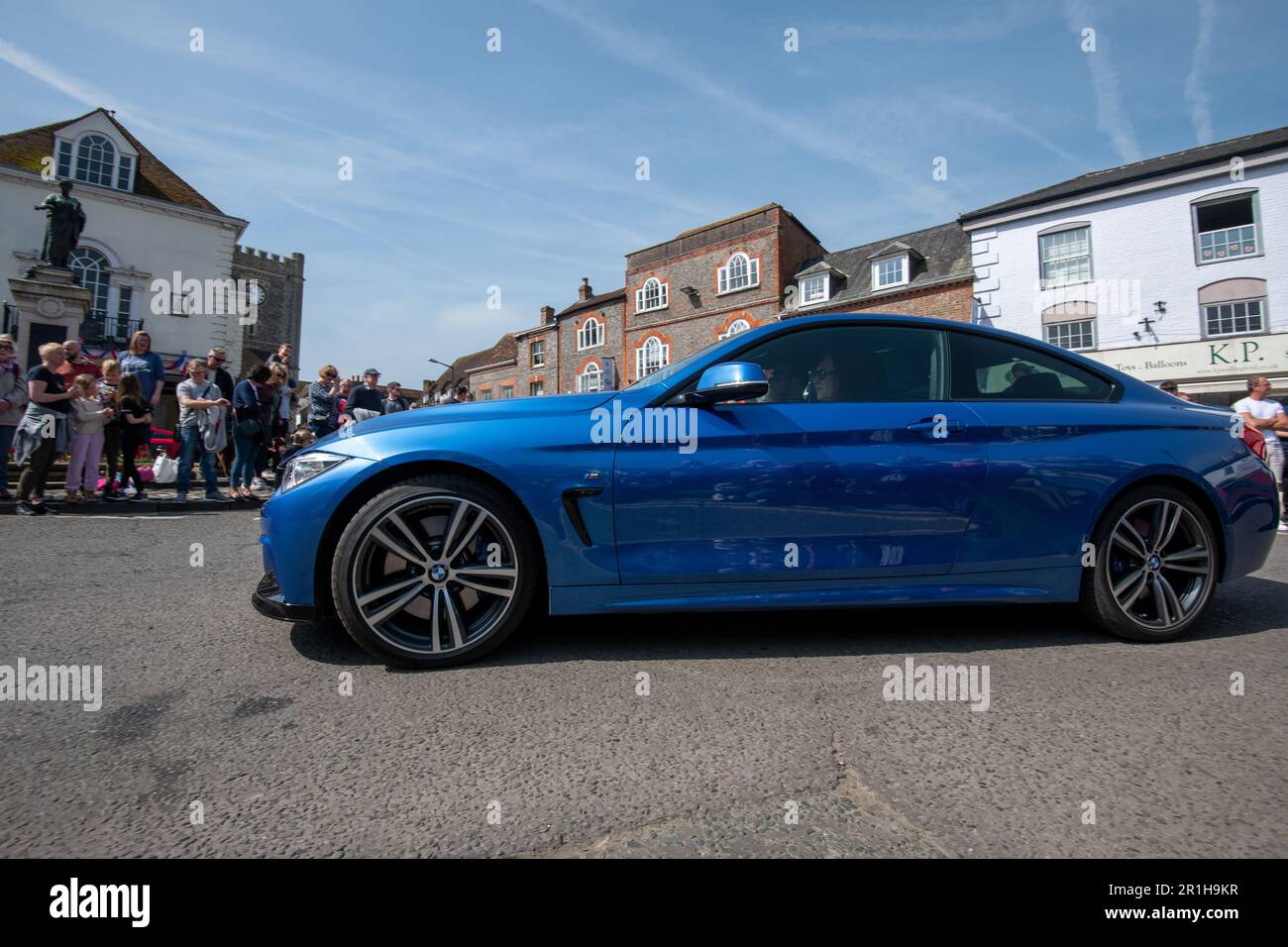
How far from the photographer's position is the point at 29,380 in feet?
20.6

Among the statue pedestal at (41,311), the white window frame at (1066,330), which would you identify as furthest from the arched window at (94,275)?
the white window frame at (1066,330)

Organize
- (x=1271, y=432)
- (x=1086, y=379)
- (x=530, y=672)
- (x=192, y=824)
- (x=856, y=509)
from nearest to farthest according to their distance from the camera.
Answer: (x=192, y=824) < (x=530, y=672) < (x=856, y=509) < (x=1086, y=379) < (x=1271, y=432)

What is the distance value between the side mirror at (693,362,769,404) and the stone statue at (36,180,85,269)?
1908 cm

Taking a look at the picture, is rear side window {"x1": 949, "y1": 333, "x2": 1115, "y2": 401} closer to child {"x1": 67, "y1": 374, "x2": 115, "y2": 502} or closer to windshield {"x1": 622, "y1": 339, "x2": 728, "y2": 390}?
windshield {"x1": 622, "y1": 339, "x2": 728, "y2": 390}

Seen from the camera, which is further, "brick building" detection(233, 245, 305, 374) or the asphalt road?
"brick building" detection(233, 245, 305, 374)

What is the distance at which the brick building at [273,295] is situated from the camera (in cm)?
4450

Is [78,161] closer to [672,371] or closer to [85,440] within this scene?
[85,440]

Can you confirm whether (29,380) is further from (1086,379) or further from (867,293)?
(867,293)

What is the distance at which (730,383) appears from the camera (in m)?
2.41

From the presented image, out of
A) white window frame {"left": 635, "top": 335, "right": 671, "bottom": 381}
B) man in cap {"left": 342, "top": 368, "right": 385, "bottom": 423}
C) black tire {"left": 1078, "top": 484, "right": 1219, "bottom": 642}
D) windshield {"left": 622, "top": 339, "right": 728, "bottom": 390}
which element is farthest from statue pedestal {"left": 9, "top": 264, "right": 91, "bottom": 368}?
white window frame {"left": 635, "top": 335, "right": 671, "bottom": 381}

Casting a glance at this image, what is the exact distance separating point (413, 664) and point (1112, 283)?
908 inches

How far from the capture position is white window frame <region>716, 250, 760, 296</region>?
25.9 metres

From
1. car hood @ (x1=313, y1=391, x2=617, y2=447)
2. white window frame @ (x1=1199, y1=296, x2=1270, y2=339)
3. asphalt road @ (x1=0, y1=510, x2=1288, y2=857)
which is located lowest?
asphalt road @ (x1=0, y1=510, x2=1288, y2=857)
